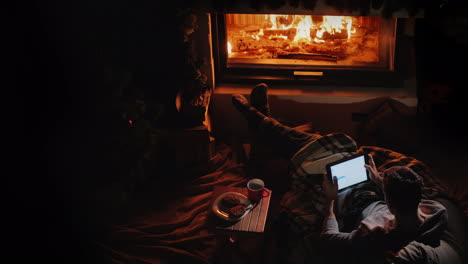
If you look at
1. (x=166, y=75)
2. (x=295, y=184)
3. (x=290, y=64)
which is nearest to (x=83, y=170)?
(x=166, y=75)

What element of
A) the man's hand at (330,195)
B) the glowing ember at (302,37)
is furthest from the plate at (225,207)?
the glowing ember at (302,37)

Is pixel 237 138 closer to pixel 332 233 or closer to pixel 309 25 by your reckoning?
pixel 309 25

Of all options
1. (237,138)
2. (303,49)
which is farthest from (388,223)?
(303,49)

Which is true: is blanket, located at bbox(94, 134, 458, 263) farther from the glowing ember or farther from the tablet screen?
the glowing ember

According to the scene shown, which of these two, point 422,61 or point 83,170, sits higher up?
point 422,61

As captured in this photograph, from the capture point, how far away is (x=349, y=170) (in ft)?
7.48

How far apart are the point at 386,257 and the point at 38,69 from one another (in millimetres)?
2308

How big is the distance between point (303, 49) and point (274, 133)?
120cm

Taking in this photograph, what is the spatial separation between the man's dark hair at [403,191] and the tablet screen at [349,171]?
408 millimetres

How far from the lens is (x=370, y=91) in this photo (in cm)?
344

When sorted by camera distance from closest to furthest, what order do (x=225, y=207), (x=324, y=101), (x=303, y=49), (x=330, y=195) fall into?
1. (x=330, y=195)
2. (x=225, y=207)
3. (x=324, y=101)
4. (x=303, y=49)

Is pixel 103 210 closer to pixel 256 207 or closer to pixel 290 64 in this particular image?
pixel 256 207

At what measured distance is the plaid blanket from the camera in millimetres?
2264

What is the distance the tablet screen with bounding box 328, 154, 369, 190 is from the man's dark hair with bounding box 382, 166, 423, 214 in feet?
1.34
